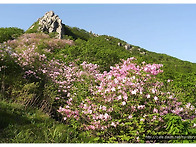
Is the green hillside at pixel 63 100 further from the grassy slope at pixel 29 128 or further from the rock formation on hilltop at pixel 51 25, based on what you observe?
the rock formation on hilltop at pixel 51 25

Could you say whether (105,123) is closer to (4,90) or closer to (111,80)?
(111,80)

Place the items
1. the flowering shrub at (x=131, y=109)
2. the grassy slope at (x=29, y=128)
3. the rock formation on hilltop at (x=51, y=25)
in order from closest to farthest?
the flowering shrub at (x=131, y=109) < the grassy slope at (x=29, y=128) < the rock formation on hilltop at (x=51, y=25)

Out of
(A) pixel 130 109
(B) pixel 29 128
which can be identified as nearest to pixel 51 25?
(B) pixel 29 128

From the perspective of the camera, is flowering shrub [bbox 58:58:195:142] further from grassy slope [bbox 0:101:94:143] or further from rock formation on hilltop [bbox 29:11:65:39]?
rock formation on hilltop [bbox 29:11:65:39]

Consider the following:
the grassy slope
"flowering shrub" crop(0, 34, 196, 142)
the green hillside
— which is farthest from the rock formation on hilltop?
"flowering shrub" crop(0, 34, 196, 142)

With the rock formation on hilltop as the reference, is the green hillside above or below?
A: below

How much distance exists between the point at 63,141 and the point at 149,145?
217 cm

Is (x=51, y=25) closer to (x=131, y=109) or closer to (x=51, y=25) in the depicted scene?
(x=51, y=25)

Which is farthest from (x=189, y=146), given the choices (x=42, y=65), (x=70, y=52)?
(x=70, y=52)

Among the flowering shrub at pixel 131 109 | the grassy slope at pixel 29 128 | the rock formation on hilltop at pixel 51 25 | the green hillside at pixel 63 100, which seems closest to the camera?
the flowering shrub at pixel 131 109

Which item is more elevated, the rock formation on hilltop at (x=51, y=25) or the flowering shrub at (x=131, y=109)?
the rock formation on hilltop at (x=51, y=25)

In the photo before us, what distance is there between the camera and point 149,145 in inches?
162

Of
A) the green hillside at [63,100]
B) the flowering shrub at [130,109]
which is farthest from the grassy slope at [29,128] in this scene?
the flowering shrub at [130,109]

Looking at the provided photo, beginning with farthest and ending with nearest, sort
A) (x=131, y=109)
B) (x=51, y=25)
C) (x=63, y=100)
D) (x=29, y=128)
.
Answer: (x=51, y=25) → (x=63, y=100) → (x=29, y=128) → (x=131, y=109)
